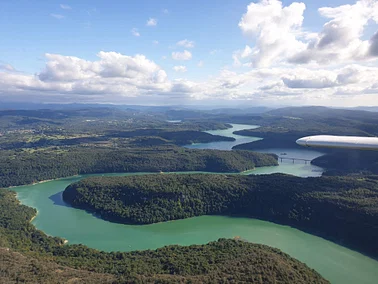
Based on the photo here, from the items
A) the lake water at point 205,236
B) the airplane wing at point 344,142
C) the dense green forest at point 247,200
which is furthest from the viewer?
the dense green forest at point 247,200

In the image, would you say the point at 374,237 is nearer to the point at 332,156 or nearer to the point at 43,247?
the point at 43,247

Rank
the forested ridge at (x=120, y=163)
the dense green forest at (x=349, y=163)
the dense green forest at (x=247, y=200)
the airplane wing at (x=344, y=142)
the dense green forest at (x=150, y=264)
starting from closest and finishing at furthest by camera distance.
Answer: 1. the dense green forest at (x=150, y=264)
2. the airplane wing at (x=344, y=142)
3. the dense green forest at (x=247, y=200)
4. the dense green forest at (x=349, y=163)
5. the forested ridge at (x=120, y=163)

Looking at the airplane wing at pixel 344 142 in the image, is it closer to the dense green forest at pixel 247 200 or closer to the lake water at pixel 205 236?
the lake water at pixel 205 236

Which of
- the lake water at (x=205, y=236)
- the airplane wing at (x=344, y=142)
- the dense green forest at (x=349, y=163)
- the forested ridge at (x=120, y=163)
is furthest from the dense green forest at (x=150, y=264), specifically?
the dense green forest at (x=349, y=163)

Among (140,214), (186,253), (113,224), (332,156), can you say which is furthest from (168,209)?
(332,156)

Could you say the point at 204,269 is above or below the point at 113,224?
above

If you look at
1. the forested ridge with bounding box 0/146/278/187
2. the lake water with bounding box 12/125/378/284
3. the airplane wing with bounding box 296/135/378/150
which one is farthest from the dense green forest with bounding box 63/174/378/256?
the forested ridge with bounding box 0/146/278/187

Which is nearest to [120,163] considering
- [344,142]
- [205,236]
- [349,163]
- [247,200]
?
[247,200]
